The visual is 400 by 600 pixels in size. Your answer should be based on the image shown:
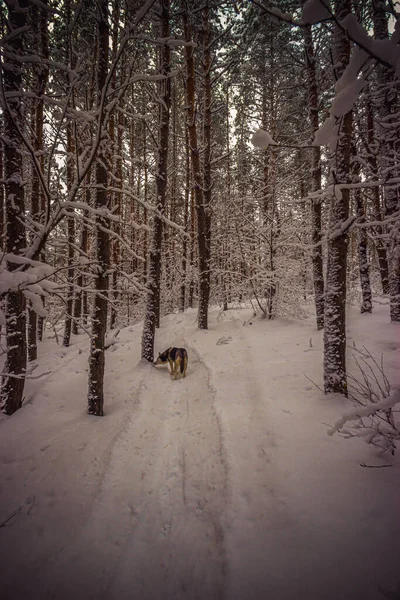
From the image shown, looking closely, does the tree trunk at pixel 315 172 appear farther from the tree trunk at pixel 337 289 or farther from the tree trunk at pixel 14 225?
the tree trunk at pixel 14 225

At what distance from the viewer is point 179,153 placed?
53.1 ft

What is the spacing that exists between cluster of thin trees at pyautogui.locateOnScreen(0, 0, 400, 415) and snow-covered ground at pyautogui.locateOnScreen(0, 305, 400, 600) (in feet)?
3.17

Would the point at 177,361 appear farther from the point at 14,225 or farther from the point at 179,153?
the point at 179,153

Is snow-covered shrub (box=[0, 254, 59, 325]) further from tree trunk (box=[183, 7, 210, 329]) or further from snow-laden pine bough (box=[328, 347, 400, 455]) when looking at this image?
tree trunk (box=[183, 7, 210, 329])

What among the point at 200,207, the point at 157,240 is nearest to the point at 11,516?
the point at 157,240

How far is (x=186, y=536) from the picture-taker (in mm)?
2551

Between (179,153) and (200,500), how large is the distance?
17.6 m

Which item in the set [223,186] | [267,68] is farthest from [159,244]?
[223,186]

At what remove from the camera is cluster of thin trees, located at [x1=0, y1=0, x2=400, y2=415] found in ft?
6.01

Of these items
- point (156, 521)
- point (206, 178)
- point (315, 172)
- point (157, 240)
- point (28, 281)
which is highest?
point (206, 178)

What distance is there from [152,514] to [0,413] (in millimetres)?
3708

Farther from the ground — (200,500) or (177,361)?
(177,361)

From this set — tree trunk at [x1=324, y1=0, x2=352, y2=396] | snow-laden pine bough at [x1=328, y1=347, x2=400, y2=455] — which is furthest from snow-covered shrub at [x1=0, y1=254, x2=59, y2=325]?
tree trunk at [x1=324, y1=0, x2=352, y2=396]

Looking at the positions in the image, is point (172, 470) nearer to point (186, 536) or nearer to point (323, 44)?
point (186, 536)
